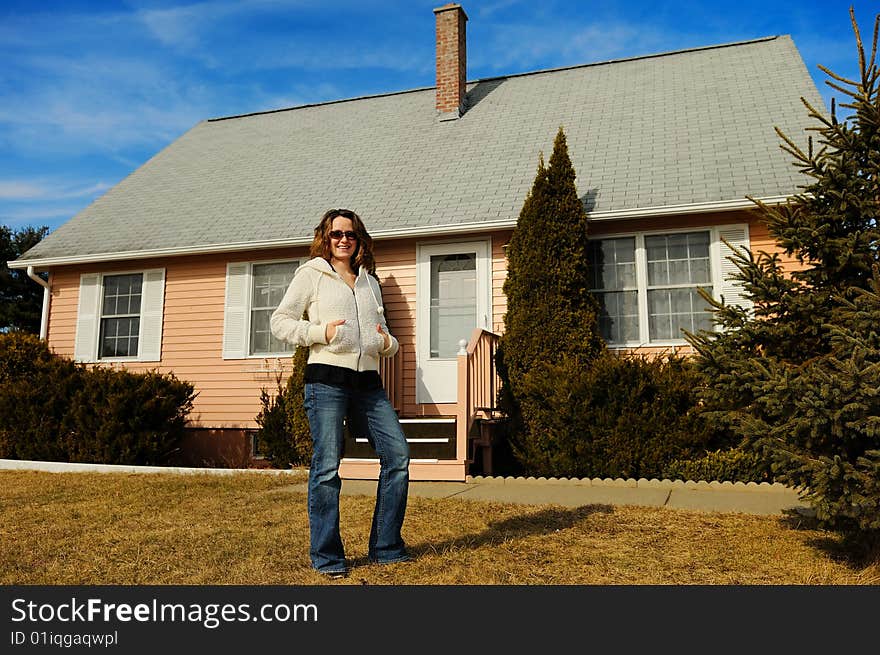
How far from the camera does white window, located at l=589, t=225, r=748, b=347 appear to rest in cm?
888

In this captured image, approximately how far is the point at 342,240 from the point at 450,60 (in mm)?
9666

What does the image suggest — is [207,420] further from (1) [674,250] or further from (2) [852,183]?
(2) [852,183]

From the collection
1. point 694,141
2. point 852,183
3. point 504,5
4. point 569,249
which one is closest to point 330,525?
point 852,183

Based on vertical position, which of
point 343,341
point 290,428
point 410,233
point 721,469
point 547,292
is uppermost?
point 410,233

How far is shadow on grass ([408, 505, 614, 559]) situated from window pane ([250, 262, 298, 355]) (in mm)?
6277

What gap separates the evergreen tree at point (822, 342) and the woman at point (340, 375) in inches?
78.1

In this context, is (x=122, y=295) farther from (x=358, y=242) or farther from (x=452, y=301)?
(x=358, y=242)

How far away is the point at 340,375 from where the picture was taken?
3621 millimetres

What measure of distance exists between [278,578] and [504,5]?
33.0 feet

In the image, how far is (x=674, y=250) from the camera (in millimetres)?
9125

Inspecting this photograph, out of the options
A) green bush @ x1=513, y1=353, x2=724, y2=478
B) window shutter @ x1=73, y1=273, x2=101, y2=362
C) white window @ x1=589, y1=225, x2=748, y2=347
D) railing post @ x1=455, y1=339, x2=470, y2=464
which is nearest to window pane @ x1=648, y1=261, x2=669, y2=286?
white window @ x1=589, y1=225, x2=748, y2=347

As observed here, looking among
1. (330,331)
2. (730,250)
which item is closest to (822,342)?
(330,331)

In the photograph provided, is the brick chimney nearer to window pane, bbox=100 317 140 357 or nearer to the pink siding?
the pink siding

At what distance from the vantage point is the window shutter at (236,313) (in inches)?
423
